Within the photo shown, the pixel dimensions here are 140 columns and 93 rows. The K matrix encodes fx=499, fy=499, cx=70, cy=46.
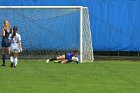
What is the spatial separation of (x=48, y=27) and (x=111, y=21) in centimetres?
377

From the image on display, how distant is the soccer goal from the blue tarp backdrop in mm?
999

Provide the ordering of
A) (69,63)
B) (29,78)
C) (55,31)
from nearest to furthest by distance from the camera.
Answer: (29,78), (69,63), (55,31)

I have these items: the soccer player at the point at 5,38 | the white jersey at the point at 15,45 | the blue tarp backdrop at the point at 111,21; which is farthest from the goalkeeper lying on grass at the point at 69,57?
the white jersey at the point at 15,45

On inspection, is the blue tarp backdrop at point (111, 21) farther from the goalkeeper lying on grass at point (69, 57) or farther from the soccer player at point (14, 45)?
the soccer player at point (14, 45)

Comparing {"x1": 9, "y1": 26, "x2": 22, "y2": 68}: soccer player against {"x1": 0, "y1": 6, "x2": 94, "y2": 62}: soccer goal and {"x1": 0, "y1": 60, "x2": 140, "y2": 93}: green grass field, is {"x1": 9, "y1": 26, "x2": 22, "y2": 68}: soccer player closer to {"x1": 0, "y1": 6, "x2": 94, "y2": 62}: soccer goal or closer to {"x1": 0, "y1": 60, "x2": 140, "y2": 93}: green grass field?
{"x1": 0, "y1": 60, "x2": 140, "y2": 93}: green grass field

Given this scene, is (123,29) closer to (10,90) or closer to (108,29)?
(108,29)

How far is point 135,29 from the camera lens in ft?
95.0

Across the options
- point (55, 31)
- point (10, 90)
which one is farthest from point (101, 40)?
point (10, 90)

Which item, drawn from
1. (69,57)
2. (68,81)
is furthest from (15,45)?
(68,81)

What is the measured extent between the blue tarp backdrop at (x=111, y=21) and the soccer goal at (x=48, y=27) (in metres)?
1.00

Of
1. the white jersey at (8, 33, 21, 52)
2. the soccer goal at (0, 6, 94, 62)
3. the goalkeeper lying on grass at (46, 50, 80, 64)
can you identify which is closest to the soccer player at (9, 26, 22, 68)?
the white jersey at (8, 33, 21, 52)

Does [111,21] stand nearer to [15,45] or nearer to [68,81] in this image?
[15,45]

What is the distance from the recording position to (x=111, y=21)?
28922mm

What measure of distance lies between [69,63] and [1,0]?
5.99 m
